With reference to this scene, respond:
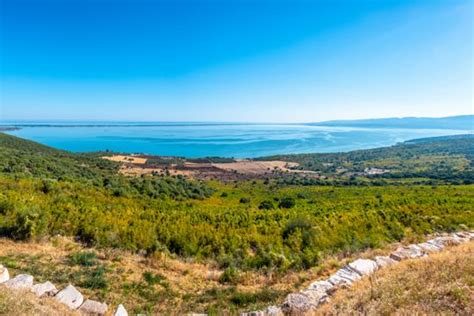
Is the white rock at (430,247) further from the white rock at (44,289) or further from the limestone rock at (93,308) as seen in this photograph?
the white rock at (44,289)

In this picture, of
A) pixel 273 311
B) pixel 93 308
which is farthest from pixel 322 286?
pixel 93 308

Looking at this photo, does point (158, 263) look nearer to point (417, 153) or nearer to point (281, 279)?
point (281, 279)

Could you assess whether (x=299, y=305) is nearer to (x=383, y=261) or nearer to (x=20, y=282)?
(x=383, y=261)

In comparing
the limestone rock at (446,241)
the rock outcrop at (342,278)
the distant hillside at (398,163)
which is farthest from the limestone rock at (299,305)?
the distant hillside at (398,163)

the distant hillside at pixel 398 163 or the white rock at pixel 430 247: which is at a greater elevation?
the white rock at pixel 430 247

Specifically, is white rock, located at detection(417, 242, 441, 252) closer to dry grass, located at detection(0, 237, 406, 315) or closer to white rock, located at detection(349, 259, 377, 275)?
dry grass, located at detection(0, 237, 406, 315)
